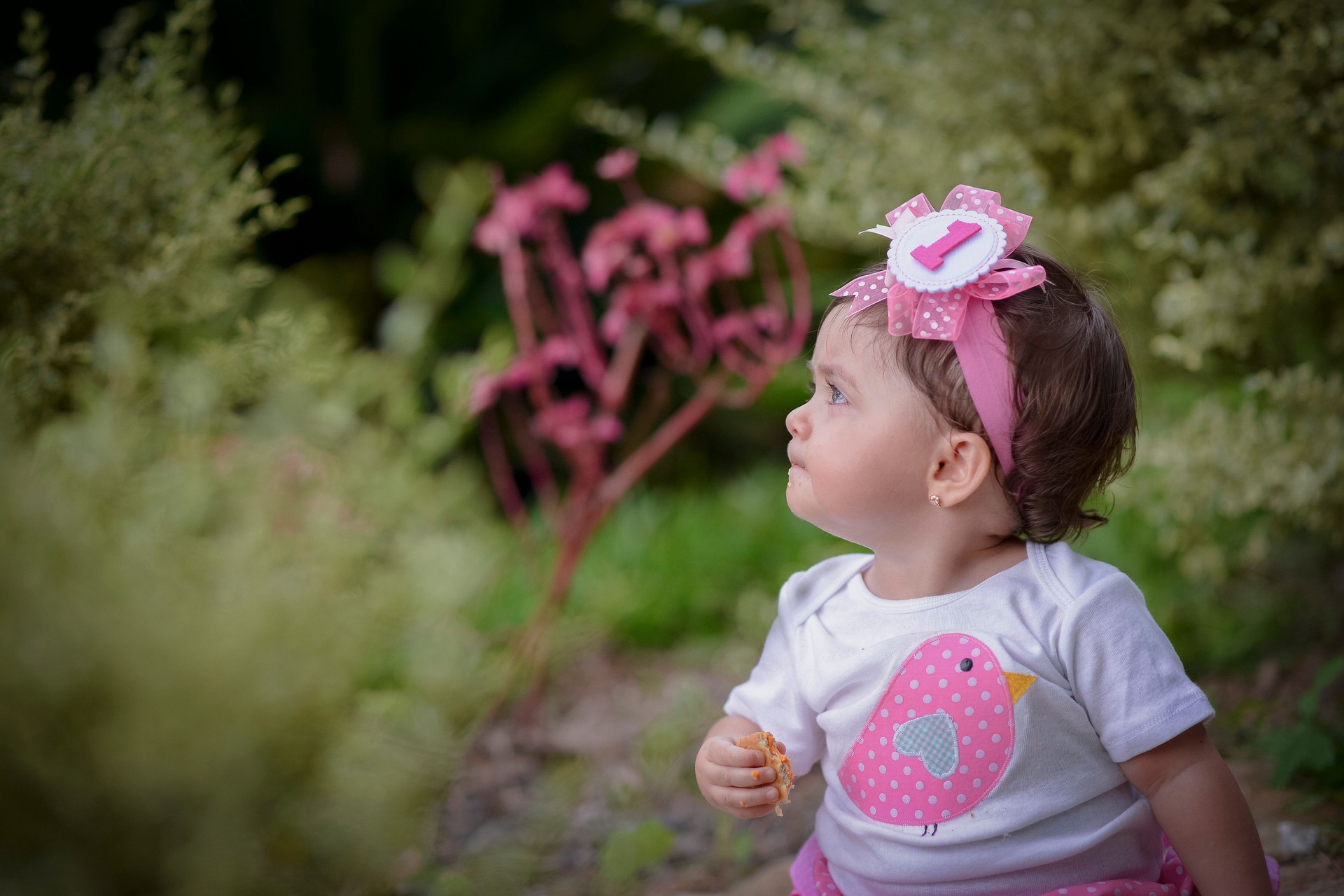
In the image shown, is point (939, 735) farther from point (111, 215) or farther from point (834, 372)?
point (111, 215)

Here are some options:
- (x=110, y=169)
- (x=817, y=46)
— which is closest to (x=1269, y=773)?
(x=817, y=46)

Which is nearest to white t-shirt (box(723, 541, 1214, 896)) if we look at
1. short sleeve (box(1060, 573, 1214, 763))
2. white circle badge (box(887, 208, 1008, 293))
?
short sleeve (box(1060, 573, 1214, 763))

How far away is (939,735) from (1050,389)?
0.43 meters

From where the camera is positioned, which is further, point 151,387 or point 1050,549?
point 151,387

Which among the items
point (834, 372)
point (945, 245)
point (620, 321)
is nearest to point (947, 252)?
point (945, 245)

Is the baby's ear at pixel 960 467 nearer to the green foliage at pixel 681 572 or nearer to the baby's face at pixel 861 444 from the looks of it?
the baby's face at pixel 861 444

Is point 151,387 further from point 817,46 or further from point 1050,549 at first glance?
point 817,46

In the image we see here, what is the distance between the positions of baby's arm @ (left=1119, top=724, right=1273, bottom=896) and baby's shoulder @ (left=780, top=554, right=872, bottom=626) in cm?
41

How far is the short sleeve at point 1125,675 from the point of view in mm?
1195

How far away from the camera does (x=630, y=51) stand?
13.7 ft

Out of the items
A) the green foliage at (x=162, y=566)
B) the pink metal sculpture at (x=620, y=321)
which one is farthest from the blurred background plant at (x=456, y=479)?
the pink metal sculpture at (x=620, y=321)

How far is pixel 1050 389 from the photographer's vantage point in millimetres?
1263

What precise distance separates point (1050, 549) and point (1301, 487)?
1031mm

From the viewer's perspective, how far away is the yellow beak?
1241 millimetres
